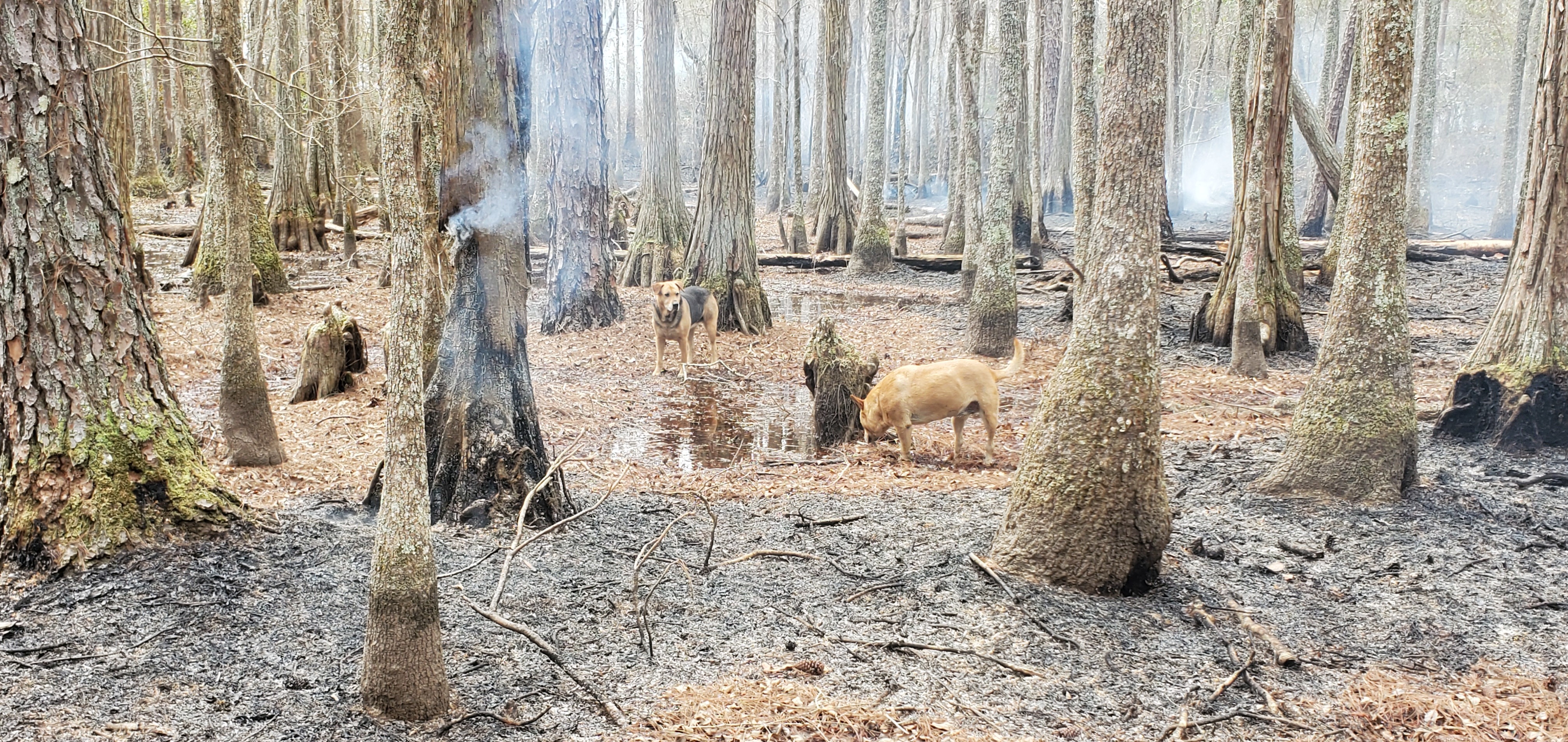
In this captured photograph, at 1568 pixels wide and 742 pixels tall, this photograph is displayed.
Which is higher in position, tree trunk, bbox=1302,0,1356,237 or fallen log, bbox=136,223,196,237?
tree trunk, bbox=1302,0,1356,237

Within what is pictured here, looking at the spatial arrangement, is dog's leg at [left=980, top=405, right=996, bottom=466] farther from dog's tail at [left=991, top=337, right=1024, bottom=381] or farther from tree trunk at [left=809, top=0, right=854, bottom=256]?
tree trunk at [left=809, top=0, right=854, bottom=256]

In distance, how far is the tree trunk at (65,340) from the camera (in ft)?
16.0

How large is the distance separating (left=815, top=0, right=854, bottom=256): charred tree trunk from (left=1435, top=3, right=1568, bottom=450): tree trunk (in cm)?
1459

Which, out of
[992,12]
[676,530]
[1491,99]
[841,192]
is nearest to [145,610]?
[676,530]

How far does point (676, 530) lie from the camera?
6.38 metres

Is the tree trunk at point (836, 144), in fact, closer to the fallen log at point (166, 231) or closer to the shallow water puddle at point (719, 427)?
the shallow water puddle at point (719, 427)

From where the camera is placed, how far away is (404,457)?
3646 mm

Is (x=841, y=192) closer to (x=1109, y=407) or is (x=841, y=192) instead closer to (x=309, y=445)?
(x=309, y=445)

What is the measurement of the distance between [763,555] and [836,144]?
17.2 meters

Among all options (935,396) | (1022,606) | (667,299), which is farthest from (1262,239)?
(1022,606)

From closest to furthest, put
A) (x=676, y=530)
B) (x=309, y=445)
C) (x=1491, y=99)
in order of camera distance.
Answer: (x=676, y=530), (x=309, y=445), (x=1491, y=99)

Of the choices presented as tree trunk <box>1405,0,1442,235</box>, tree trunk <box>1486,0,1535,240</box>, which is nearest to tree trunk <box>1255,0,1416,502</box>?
tree trunk <box>1405,0,1442,235</box>

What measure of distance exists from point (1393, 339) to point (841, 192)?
57.3 ft

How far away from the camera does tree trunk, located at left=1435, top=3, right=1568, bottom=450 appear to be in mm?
7652
